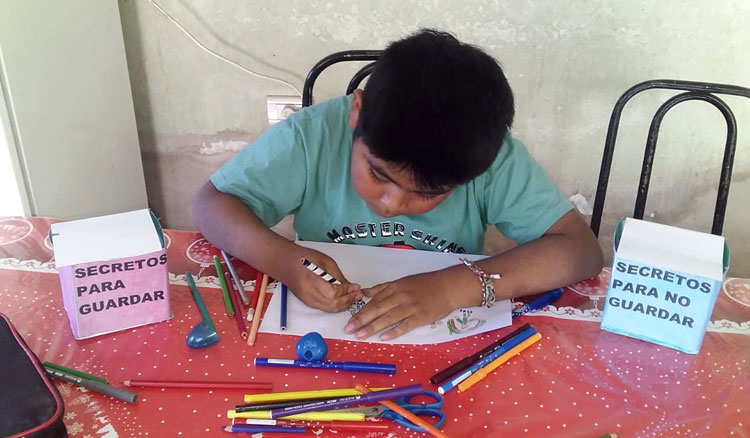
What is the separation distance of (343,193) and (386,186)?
200mm

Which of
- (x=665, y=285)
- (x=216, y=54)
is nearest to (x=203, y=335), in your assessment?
(x=665, y=285)

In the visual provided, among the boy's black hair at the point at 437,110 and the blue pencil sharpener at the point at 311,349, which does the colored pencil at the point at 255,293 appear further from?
the boy's black hair at the point at 437,110

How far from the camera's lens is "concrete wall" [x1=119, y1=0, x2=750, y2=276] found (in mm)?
1542

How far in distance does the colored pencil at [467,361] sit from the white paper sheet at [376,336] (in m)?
0.03

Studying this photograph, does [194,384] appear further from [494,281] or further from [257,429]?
[494,281]

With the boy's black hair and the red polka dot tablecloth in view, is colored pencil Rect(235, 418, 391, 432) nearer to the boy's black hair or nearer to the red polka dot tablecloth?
the red polka dot tablecloth

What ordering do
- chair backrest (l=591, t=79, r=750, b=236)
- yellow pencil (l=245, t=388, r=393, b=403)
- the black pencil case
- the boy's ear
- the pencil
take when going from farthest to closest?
1. chair backrest (l=591, t=79, r=750, b=236)
2. the boy's ear
3. the pencil
4. yellow pencil (l=245, t=388, r=393, b=403)
5. the black pencil case

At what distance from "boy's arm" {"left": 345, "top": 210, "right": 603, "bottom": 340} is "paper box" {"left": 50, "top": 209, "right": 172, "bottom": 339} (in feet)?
0.79

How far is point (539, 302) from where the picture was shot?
2.68ft

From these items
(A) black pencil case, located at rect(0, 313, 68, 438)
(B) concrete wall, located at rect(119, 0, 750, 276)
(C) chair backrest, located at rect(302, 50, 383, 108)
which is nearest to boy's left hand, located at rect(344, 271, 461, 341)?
(A) black pencil case, located at rect(0, 313, 68, 438)

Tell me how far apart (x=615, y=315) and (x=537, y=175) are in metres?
0.29

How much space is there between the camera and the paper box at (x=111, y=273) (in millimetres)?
677

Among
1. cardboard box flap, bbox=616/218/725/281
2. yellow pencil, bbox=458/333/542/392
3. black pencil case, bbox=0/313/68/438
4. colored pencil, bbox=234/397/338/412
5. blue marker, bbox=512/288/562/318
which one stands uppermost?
cardboard box flap, bbox=616/218/725/281

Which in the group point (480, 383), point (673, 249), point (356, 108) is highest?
point (356, 108)
